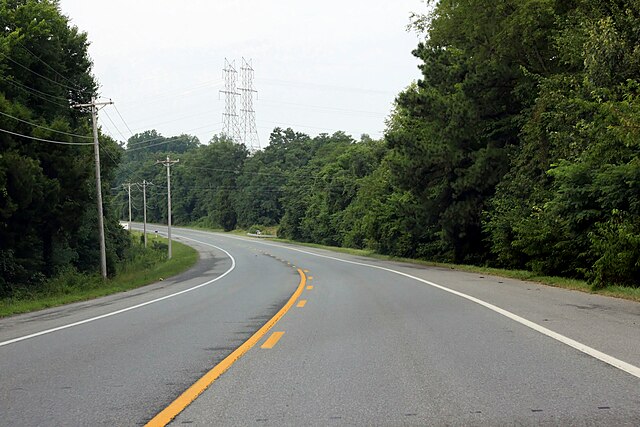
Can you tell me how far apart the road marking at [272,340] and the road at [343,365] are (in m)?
0.06

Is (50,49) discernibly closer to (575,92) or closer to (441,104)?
(441,104)

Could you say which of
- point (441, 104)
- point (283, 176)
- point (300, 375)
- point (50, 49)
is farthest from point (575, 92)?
point (283, 176)

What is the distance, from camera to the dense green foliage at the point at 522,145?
55.8 ft

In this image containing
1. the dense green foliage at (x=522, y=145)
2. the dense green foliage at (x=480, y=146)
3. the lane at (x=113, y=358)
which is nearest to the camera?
the lane at (x=113, y=358)

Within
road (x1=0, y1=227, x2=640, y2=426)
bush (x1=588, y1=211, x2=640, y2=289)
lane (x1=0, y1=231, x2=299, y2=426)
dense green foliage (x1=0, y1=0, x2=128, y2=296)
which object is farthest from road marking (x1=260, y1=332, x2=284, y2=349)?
dense green foliage (x1=0, y1=0, x2=128, y2=296)

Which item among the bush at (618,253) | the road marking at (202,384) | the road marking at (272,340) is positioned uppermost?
the bush at (618,253)

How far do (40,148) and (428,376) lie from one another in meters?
27.1

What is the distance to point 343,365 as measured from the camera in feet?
23.7

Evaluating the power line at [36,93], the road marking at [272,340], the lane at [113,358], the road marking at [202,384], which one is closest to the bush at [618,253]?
the lane at [113,358]

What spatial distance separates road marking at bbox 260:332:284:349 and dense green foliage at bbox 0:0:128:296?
18.2 metres

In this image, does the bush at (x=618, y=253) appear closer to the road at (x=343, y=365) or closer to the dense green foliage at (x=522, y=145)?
the dense green foliage at (x=522, y=145)

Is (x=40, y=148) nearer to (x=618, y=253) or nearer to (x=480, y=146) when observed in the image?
(x=480, y=146)

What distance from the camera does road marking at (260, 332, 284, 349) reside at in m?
8.81

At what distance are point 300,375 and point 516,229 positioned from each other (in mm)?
17667
